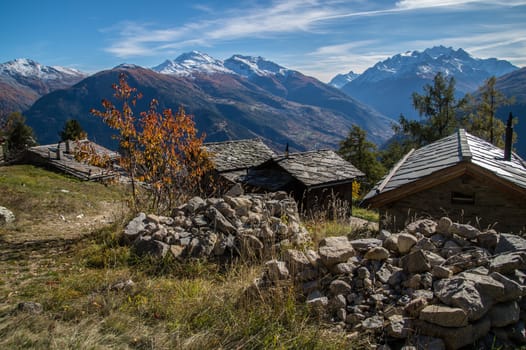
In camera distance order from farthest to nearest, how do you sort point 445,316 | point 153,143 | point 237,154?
point 237,154, point 153,143, point 445,316

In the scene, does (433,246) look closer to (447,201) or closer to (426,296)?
(426,296)

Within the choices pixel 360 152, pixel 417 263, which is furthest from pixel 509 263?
pixel 360 152

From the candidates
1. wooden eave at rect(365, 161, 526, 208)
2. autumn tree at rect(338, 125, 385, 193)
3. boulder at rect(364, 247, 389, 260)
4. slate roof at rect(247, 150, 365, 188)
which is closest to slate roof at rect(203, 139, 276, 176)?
slate roof at rect(247, 150, 365, 188)

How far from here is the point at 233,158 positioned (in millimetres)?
26922

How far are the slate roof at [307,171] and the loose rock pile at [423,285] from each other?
49.6ft

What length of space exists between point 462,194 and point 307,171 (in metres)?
11.5

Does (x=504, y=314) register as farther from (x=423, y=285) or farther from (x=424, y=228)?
(x=424, y=228)

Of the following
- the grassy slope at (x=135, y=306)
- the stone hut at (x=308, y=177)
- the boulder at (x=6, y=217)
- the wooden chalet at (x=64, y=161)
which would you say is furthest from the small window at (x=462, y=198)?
the wooden chalet at (x=64, y=161)

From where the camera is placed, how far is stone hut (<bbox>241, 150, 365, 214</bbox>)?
21250mm

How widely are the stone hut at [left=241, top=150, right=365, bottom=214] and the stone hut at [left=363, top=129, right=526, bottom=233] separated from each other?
885cm

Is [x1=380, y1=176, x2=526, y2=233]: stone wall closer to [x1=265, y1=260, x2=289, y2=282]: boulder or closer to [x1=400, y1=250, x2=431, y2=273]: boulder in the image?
[x1=400, y1=250, x2=431, y2=273]: boulder

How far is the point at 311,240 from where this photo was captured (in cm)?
745

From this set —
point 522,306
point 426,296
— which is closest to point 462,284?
point 426,296

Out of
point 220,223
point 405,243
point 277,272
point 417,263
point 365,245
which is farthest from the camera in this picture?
point 220,223
